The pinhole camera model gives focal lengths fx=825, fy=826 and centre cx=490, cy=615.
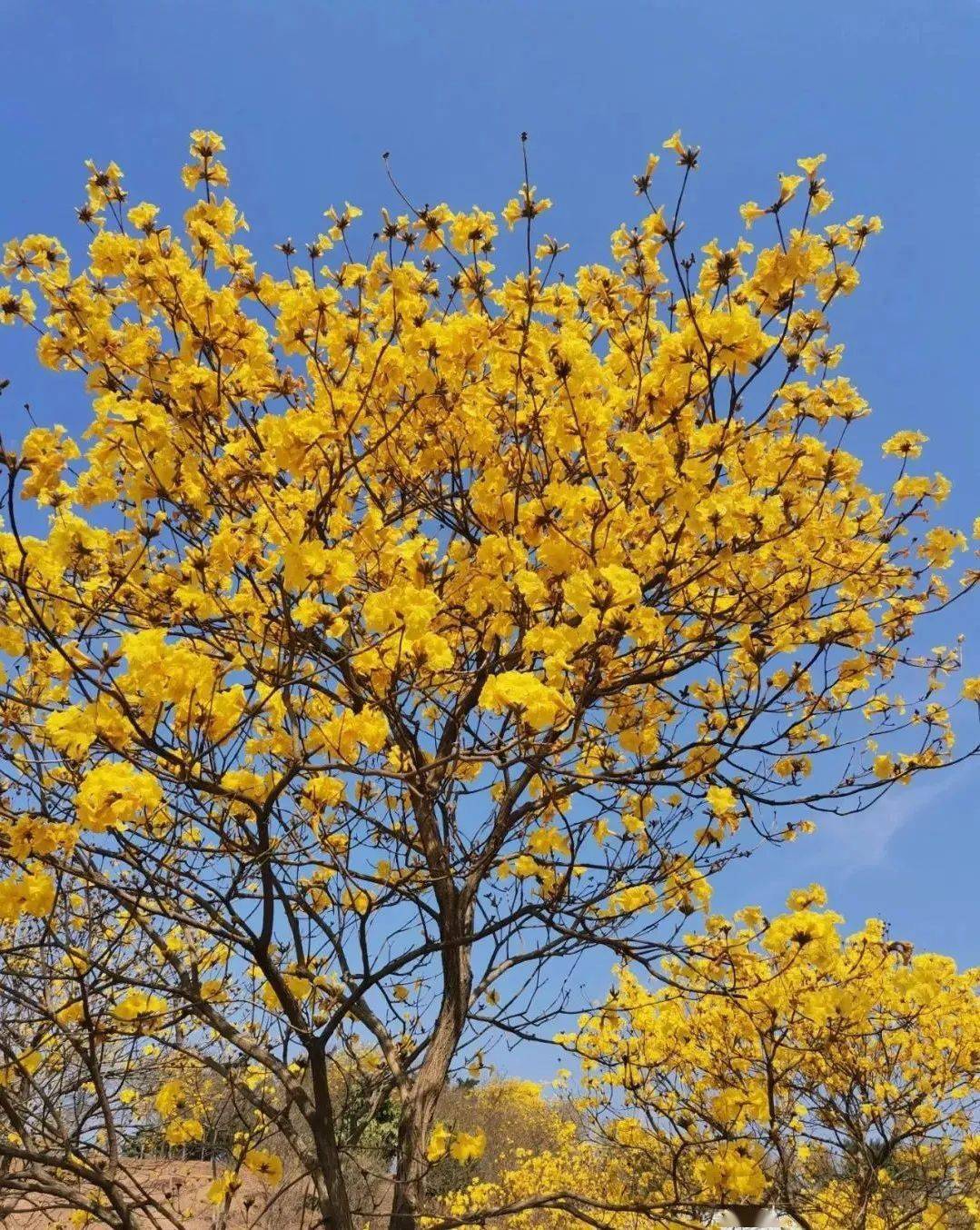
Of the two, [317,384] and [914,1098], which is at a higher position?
[317,384]

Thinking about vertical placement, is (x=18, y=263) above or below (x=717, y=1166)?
above

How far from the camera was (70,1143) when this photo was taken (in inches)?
104

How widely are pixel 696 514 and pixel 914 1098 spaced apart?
22.5 ft

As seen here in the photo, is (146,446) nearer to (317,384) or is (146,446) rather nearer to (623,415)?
(317,384)

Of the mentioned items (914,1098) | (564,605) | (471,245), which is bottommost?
(914,1098)

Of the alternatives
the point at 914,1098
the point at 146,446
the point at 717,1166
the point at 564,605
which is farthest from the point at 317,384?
the point at 914,1098

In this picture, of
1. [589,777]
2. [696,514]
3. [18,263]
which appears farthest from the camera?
[18,263]

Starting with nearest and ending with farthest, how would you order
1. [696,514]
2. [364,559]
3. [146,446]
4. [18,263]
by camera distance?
[696,514] < [146,446] < [364,559] < [18,263]

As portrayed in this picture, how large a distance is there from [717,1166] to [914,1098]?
5.17 metres

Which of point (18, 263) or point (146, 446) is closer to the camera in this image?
point (146, 446)

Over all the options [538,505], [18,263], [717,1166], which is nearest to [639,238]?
[538,505]

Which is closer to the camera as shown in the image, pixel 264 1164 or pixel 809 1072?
pixel 264 1164

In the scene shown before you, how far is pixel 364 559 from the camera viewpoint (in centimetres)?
305

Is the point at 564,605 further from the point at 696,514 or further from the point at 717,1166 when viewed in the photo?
the point at 717,1166
